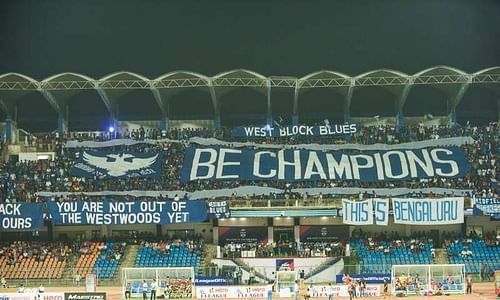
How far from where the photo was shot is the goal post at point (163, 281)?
47.9 metres

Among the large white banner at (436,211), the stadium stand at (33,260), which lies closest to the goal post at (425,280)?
the large white banner at (436,211)

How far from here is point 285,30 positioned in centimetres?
6450

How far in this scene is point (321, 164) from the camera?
65.1m

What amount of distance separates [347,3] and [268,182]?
53.5ft

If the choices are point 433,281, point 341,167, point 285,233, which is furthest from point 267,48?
point 433,281

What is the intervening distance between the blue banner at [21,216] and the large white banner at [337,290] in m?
22.2

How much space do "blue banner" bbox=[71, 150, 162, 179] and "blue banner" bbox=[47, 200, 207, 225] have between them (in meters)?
6.80

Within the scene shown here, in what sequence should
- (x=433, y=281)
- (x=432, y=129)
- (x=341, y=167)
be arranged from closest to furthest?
(x=433, y=281) < (x=341, y=167) < (x=432, y=129)

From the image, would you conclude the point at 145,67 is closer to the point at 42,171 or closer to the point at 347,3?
the point at 42,171

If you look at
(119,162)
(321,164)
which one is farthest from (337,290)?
(119,162)

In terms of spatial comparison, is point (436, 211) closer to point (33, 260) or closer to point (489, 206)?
point (489, 206)

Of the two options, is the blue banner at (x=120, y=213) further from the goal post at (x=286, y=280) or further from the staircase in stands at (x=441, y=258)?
the staircase in stands at (x=441, y=258)

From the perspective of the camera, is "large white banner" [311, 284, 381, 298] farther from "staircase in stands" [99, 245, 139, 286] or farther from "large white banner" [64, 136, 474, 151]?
"large white banner" [64, 136, 474, 151]

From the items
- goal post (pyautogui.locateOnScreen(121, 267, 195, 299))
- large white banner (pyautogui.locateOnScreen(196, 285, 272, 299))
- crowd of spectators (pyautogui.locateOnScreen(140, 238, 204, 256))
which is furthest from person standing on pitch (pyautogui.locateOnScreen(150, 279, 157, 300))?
crowd of spectators (pyautogui.locateOnScreen(140, 238, 204, 256))
